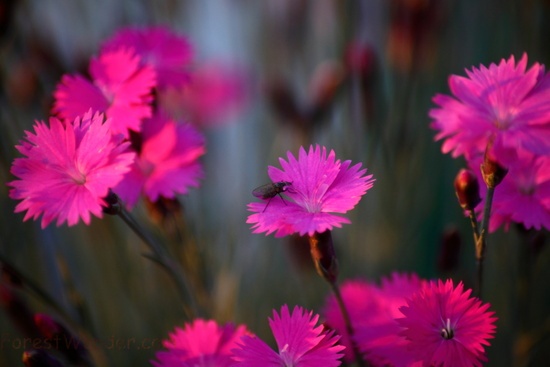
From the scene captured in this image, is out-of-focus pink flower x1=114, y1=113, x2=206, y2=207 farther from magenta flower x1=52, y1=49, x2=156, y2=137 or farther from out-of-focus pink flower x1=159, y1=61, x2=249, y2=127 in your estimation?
out-of-focus pink flower x1=159, y1=61, x2=249, y2=127

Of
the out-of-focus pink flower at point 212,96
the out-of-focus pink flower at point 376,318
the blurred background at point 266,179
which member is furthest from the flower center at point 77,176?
the out-of-focus pink flower at point 212,96

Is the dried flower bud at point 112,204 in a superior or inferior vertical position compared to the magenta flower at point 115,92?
inferior

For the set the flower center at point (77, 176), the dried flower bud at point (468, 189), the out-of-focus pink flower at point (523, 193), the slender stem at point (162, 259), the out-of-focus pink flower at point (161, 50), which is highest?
the out-of-focus pink flower at point (161, 50)

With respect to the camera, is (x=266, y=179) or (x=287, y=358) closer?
(x=287, y=358)

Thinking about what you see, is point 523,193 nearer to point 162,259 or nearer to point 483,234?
point 483,234

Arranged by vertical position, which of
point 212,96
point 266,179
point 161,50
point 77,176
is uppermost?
point 212,96

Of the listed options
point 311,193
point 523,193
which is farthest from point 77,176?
point 523,193

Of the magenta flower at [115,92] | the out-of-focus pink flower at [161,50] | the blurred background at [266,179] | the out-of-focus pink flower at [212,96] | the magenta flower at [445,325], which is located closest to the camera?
the magenta flower at [445,325]

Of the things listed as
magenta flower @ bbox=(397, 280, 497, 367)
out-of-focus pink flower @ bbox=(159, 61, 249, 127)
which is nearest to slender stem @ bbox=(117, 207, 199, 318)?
magenta flower @ bbox=(397, 280, 497, 367)

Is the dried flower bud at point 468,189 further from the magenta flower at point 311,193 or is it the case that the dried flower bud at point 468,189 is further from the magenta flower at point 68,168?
the magenta flower at point 68,168
